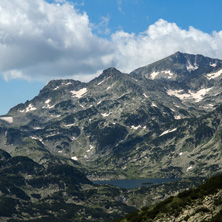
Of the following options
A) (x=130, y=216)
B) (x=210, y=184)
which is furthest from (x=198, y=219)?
(x=130, y=216)

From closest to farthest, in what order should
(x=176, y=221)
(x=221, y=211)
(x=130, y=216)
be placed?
1. (x=221, y=211)
2. (x=176, y=221)
3. (x=130, y=216)

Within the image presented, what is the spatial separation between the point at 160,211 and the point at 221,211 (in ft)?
66.9

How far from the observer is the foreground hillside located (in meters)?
86.9

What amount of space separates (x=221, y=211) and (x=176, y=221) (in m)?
13.0

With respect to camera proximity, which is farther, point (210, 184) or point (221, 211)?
point (210, 184)

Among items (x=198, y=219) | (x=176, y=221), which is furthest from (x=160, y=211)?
(x=198, y=219)

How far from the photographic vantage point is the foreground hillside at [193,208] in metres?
86.9

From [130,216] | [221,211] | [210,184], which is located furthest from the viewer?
[130,216]

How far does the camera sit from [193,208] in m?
92.0

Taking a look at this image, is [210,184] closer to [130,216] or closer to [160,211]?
[160,211]

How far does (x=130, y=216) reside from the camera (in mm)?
108938

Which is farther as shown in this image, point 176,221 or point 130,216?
point 130,216

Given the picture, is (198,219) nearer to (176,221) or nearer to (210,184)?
(176,221)

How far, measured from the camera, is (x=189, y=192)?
10281cm
